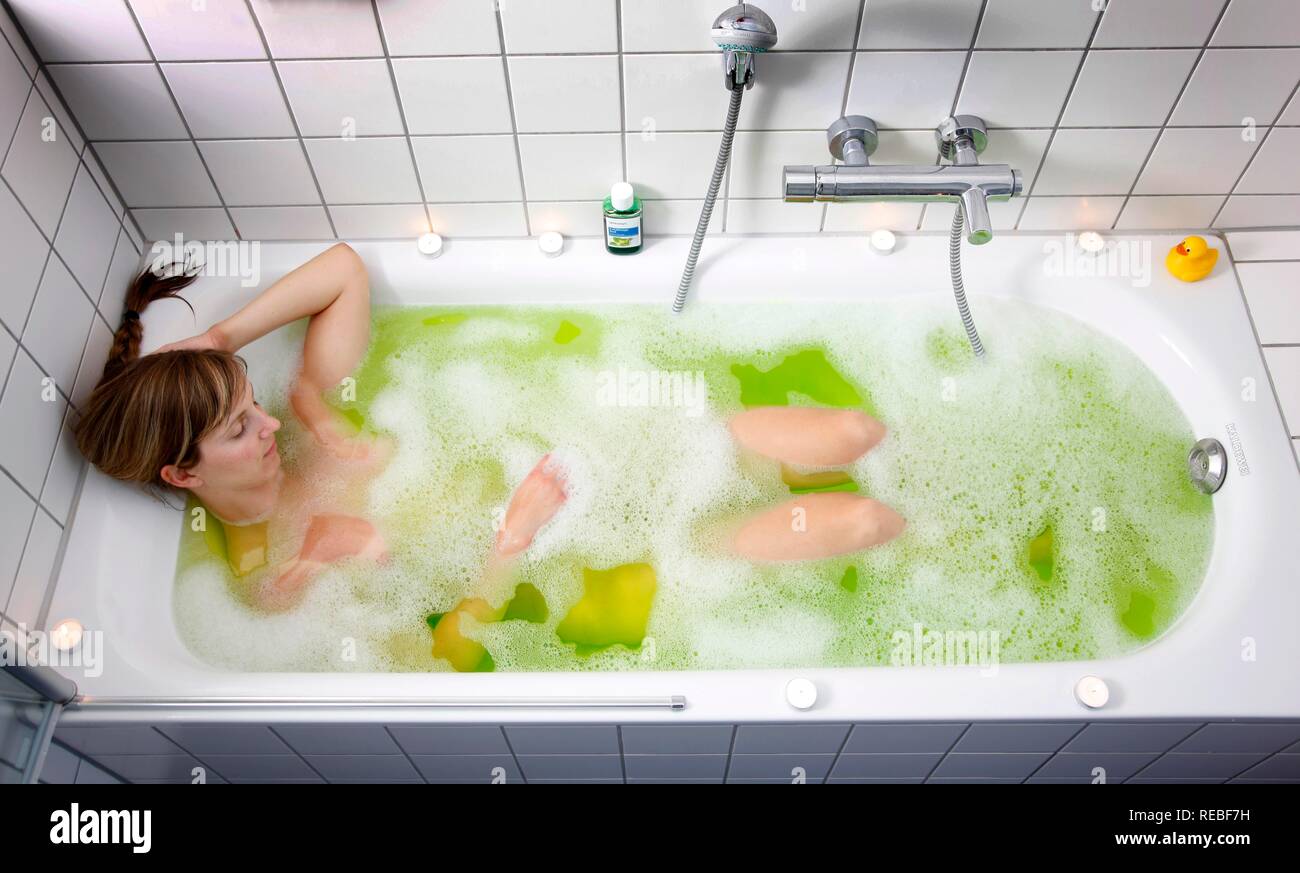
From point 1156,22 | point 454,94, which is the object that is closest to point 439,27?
point 454,94

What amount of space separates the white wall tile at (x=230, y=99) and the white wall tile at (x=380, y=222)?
0.18 meters

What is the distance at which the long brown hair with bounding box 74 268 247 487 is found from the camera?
125 centimetres

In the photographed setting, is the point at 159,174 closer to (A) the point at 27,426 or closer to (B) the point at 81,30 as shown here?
(B) the point at 81,30

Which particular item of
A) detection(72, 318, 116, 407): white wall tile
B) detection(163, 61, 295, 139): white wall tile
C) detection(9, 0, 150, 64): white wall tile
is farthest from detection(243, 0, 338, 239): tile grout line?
detection(72, 318, 116, 407): white wall tile

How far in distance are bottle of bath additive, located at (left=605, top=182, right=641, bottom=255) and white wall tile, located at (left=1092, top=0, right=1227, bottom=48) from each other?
2.34 ft

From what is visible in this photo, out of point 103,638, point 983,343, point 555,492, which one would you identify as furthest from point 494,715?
point 983,343

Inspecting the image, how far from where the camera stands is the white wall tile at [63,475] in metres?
1.29

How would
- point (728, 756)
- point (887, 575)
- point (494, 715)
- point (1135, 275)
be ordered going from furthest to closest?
1. point (1135, 275)
2. point (887, 575)
3. point (728, 756)
4. point (494, 715)

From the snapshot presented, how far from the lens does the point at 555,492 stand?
1521 millimetres

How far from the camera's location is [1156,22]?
1.29m

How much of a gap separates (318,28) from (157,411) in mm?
574

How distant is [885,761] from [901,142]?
944 millimetres
